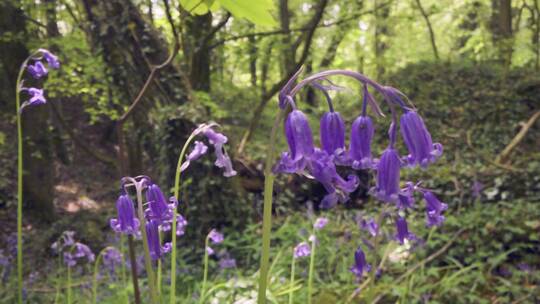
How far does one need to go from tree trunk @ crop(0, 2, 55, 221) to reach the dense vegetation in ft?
0.08

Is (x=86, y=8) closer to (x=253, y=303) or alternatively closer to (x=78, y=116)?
(x=253, y=303)

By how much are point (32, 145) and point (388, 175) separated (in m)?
8.22

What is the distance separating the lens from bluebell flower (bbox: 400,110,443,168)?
98cm

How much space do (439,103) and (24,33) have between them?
788 centimetres

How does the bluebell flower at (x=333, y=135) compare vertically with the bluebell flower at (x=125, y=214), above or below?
above

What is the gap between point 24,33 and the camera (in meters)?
6.75

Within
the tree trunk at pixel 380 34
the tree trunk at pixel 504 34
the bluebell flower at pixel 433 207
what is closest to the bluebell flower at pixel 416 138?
the bluebell flower at pixel 433 207

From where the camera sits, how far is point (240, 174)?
22.9 feet

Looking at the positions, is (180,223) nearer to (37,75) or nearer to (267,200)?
(37,75)

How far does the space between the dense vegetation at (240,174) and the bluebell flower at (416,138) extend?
0.35m

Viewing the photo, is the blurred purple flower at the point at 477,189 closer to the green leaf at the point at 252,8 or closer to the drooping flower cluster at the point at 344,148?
the drooping flower cluster at the point at 344,148

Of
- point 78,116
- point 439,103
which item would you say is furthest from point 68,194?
point 439,103

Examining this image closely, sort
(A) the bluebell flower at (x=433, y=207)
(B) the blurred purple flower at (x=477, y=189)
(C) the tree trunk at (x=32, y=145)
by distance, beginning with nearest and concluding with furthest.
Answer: (A) the bluebell flower at (x=433, y=207) → (B) the blurred purple flower at (x=477, y=189) → (C) the tree trunk at (x=32, y=145)

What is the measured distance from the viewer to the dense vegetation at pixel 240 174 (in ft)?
12.8
